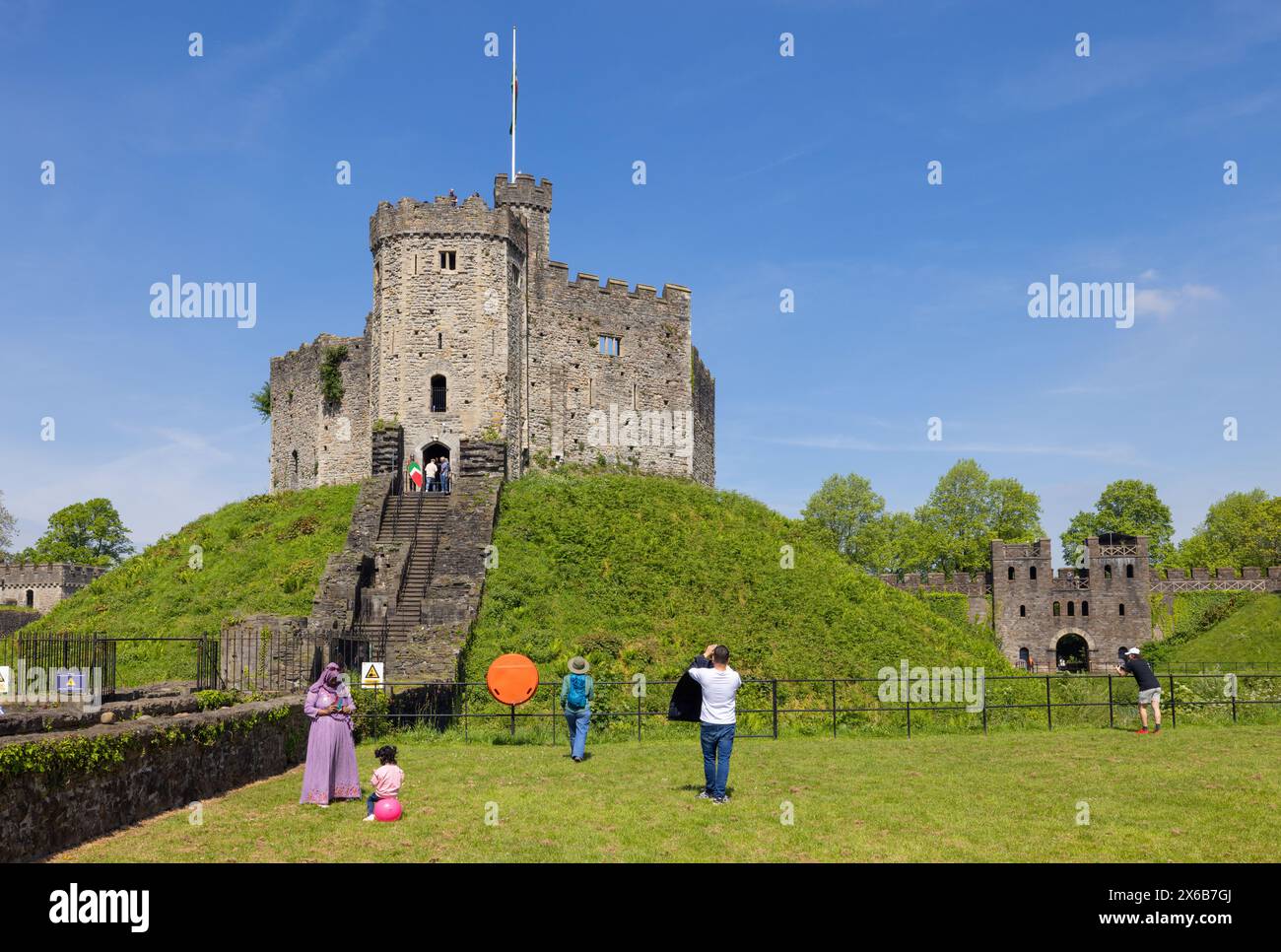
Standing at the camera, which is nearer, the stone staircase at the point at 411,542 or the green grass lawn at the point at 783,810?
the green grass lawn at the point at 783,810

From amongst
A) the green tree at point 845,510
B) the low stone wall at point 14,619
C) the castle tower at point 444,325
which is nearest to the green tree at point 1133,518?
the green tree at point 845,510

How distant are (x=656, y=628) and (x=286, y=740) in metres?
13.9

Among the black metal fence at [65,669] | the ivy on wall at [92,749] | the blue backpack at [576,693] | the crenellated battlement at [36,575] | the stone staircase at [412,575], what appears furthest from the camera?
the crenellated battlement at [36,575]

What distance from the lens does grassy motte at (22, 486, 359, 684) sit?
2978cm

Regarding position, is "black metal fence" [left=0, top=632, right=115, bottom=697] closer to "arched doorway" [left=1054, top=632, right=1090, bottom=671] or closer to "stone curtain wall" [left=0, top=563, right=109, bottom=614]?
"arched doorway" [left=1054, top=632, right=1090, bottom=671]

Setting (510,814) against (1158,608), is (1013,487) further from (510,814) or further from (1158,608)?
(510,814)

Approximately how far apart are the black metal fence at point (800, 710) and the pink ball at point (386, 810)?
24.2 ft

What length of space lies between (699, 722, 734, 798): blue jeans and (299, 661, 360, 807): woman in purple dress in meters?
4.61

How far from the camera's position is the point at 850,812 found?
12812 mm

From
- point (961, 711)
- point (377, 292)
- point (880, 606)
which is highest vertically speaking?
point (377, 292)

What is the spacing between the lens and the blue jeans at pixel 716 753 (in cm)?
1338

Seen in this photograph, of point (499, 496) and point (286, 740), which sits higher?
point (499, 496)

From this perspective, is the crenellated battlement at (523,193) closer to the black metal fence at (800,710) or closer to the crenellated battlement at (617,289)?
the crenellated battlement at (617,289)
